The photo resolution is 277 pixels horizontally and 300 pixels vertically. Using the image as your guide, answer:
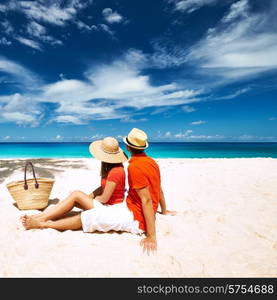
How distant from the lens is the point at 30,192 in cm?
493

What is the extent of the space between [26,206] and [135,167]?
9.23 ft

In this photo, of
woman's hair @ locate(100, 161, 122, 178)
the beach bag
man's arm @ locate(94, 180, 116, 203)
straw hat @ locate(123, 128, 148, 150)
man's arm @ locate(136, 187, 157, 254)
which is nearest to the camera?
man's arm @ locate(136, 187, 157, 254)

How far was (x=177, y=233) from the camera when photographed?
4.00 m

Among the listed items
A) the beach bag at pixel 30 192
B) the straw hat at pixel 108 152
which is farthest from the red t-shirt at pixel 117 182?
the beach bag at pixel 30 192

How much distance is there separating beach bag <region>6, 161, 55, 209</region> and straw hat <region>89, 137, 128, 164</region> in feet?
5.01

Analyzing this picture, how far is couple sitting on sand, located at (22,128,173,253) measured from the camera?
11.1ft

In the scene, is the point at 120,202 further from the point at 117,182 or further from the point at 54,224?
the point at 54,224

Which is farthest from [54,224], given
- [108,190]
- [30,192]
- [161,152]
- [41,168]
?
[161,152]

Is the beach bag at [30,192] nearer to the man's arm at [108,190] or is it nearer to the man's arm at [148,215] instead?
the man's arm at [108,190]

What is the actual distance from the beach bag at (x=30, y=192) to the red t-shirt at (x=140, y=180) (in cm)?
219

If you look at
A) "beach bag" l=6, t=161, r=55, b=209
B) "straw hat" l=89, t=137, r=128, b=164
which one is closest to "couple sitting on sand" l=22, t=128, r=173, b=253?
"straw hat" l=89, t=137, r=128, b=164

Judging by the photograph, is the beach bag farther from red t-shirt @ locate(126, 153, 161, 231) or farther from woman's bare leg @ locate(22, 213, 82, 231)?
red t-shirt @ locate(126, 153, 161, 231)
